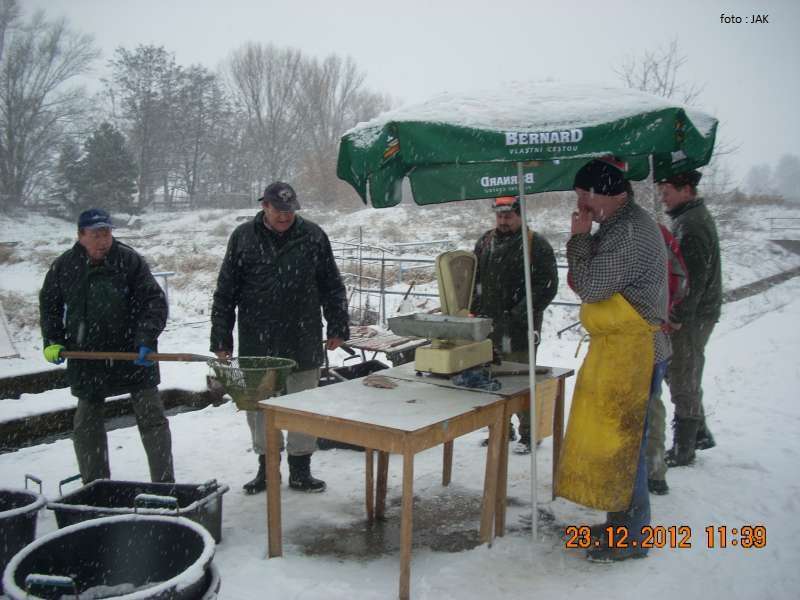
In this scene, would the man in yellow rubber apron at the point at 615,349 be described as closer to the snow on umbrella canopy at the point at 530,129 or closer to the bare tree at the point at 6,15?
the snow on umbrella canopy at the point at 530,129

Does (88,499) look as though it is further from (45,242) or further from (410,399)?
(45,242)

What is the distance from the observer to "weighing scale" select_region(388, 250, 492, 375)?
3373 millimetres

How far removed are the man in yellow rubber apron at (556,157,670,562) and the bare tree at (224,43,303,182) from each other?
45036 millimetres

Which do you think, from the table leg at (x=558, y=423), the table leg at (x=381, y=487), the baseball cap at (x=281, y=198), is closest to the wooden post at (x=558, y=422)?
the table leg at (x=558, y=423)

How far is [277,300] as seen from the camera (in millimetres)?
4137

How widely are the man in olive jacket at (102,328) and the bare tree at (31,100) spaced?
34.7 m

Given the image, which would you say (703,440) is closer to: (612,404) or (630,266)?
(612,404)

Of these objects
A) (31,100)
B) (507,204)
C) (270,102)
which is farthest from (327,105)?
(507,204)

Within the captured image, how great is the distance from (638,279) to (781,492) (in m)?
2.01

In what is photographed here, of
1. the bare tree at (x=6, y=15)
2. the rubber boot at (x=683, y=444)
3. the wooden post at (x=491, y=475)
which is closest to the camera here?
the wooden post at (x=491, y=475)

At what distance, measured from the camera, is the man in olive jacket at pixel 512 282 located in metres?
4.87

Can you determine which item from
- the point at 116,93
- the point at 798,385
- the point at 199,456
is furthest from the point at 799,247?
the point at 116,93

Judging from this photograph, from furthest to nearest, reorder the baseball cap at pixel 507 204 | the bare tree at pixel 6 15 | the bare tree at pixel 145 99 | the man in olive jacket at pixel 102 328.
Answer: the bare tree at pixel 145 99 → the bare tree at pixel 6 15 → the baseball cap at pixel 507 204 → the man in olive jacket at pixel 102 328

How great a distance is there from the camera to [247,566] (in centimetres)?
322
